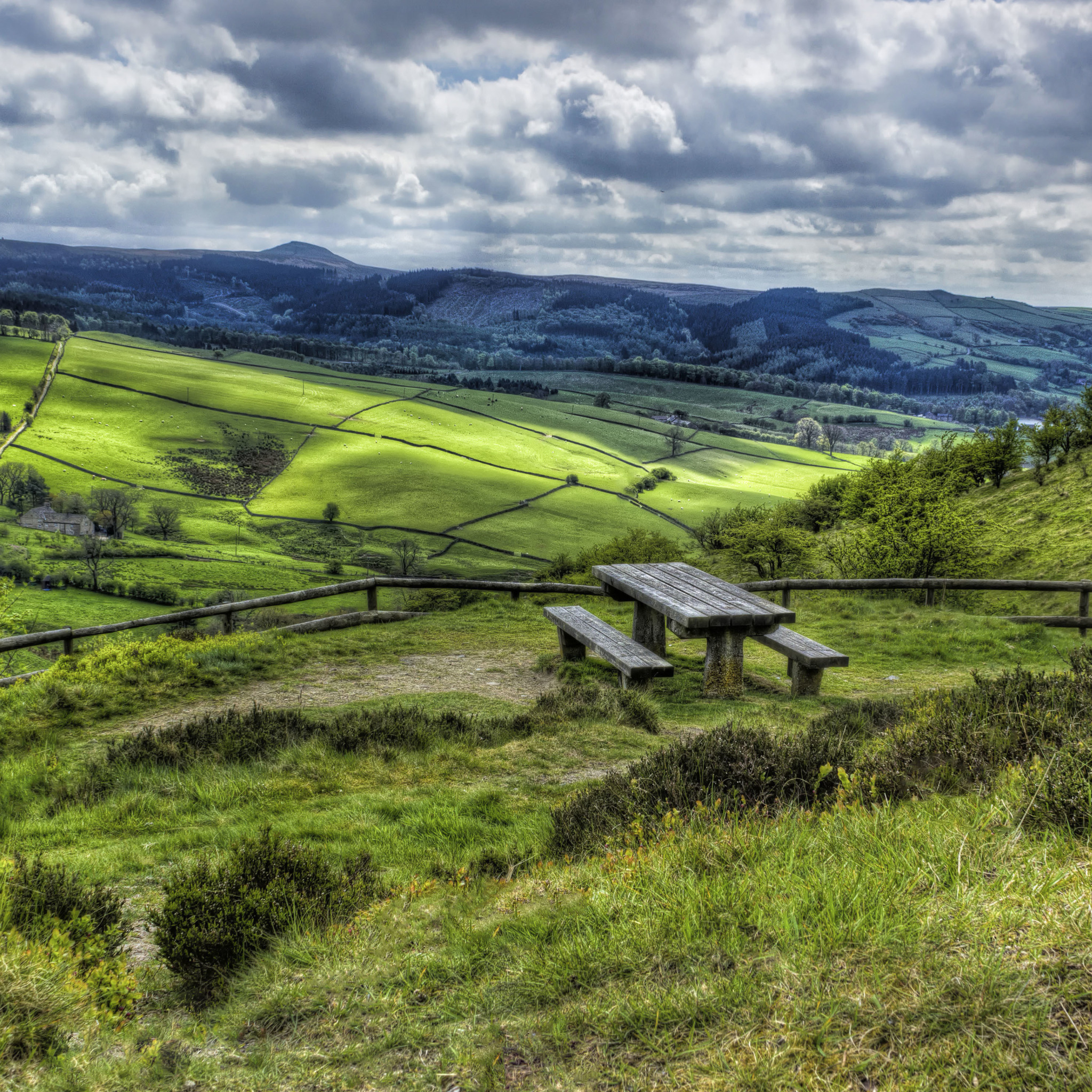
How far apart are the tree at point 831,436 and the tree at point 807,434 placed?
6.05ft

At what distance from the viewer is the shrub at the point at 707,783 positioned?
3.76 metres

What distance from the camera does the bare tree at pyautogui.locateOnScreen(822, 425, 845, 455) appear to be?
14112cm

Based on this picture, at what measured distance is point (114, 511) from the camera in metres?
82.6

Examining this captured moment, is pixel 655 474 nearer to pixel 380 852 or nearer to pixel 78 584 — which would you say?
pixel 78 584

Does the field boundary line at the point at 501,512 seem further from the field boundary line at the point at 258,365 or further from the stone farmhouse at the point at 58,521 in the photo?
the field boundary line at the point at 258,365

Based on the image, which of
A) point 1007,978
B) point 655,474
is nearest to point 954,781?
point 1007,978

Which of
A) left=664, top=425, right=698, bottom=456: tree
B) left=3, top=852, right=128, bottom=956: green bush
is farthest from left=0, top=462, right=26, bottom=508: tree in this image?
left=3, top=852, right=128, bottom=956: green bush

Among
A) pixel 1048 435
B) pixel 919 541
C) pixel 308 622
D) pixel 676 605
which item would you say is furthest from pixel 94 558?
pixel 676 605

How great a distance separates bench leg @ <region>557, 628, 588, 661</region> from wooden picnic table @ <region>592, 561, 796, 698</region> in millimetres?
729

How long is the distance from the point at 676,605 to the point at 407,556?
68.8 m

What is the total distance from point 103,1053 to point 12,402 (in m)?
140

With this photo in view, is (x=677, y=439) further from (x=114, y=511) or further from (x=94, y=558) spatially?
(x=94, y=558)

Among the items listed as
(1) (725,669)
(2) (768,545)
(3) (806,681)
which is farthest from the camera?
(2) (768,545)

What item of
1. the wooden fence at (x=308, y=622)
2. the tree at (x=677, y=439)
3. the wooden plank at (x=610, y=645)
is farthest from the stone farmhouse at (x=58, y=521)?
the wooden plank at (x=610, y=645)
